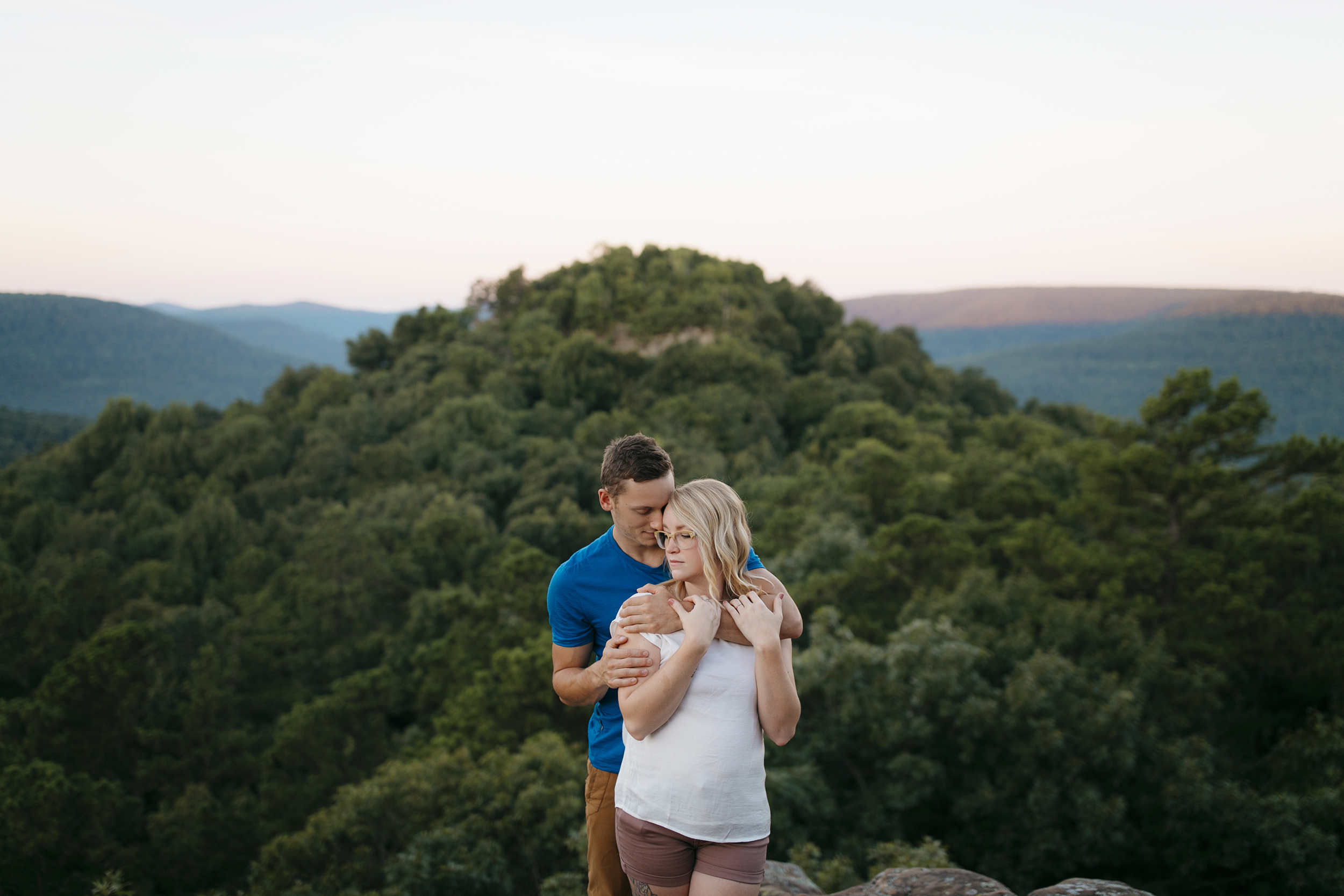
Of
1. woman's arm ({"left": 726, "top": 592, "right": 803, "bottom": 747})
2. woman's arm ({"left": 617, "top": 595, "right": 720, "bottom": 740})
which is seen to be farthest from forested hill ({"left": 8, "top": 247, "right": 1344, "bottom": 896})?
woman's arm ({"left": 617, "top": 595, "right": 720, "bottom": 740})

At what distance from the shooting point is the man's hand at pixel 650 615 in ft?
11.0

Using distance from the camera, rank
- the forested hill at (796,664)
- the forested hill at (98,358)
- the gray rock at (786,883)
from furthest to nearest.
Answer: the forested hill at (98,358) → the forested hill at (796,664) → the gray rock at (786,883)

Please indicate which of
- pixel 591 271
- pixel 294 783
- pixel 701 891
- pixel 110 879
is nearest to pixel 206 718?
pixel 294 783

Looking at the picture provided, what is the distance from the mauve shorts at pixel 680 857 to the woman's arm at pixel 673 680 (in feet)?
1.54

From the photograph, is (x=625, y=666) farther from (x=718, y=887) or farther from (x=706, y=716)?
(x=718, y=887)

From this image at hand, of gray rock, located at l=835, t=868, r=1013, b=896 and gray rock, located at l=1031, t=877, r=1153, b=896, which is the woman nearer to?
gray rock, located at l=835, t=868, r=1013, b=896

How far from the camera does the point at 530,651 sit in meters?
23.8

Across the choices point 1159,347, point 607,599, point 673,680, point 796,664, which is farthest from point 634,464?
point 1159,347

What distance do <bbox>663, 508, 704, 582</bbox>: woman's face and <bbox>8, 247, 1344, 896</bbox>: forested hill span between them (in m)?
8.03

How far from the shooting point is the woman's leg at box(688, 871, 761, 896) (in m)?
3.37

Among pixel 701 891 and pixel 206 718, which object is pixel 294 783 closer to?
pixel 206 718

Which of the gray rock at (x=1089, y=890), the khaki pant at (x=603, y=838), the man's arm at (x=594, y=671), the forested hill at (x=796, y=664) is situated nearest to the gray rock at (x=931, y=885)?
the gray rock at (x=1089, y=890)

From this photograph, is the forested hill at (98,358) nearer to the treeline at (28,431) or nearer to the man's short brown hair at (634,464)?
the treeline at (28,431)

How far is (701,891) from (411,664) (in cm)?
3194
